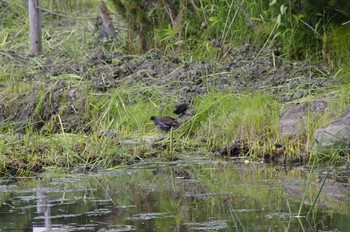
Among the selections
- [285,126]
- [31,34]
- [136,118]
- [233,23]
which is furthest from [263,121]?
[31,34]

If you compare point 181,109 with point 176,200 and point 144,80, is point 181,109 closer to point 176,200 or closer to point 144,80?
point 144,80

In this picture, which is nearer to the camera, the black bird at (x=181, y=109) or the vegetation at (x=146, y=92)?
the vegetation at (x=146, y=92)

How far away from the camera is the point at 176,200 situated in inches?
277

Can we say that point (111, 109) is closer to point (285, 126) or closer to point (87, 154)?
point (87, 154)

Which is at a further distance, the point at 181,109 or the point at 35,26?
the point at 35,26

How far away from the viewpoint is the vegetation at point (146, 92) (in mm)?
8984

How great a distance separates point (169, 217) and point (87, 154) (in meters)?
2.67

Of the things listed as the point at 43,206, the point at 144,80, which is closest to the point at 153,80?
the point at 144,80

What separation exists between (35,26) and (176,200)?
656 centimetres

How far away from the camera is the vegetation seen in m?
8.98

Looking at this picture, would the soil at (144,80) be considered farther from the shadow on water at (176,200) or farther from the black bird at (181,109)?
the shadow on water at (176,200)

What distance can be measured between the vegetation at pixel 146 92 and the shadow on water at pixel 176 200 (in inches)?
19.4

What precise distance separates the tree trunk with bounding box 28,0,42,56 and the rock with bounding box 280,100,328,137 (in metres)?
4.94

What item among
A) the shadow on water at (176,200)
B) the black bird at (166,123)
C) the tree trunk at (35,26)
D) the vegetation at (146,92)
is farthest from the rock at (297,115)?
the tree trunk at (35,26)
